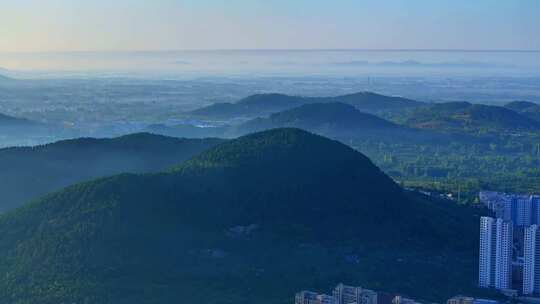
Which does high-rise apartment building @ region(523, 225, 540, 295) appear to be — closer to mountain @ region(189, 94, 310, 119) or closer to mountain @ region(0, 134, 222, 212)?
mountain @ region(0, 134, 222, 212)

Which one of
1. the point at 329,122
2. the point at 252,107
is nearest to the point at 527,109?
the point at 252,107

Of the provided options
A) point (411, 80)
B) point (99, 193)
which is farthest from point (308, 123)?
point (411, 80)

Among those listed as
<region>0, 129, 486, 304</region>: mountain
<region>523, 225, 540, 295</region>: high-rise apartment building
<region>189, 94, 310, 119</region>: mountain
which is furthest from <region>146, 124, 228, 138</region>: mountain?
<region>523, 225, 540, 295</region>: high-rise apartment building

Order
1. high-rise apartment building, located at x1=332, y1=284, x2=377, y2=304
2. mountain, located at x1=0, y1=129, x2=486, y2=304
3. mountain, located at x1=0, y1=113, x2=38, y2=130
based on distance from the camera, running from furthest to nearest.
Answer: mountain, located at x1=0, y1=113, x2=38, y2=130 → mountain, located at x1=0, y1=129, x2=486, y2=304 → high-rise apartment building, located at x1=332, y1=284, x2=377, y2=304

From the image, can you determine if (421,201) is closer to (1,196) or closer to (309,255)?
(309,255)

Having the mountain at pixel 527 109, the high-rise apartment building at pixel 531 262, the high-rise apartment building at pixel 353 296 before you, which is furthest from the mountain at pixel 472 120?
the high-rise apartment building at pixel 353 296
